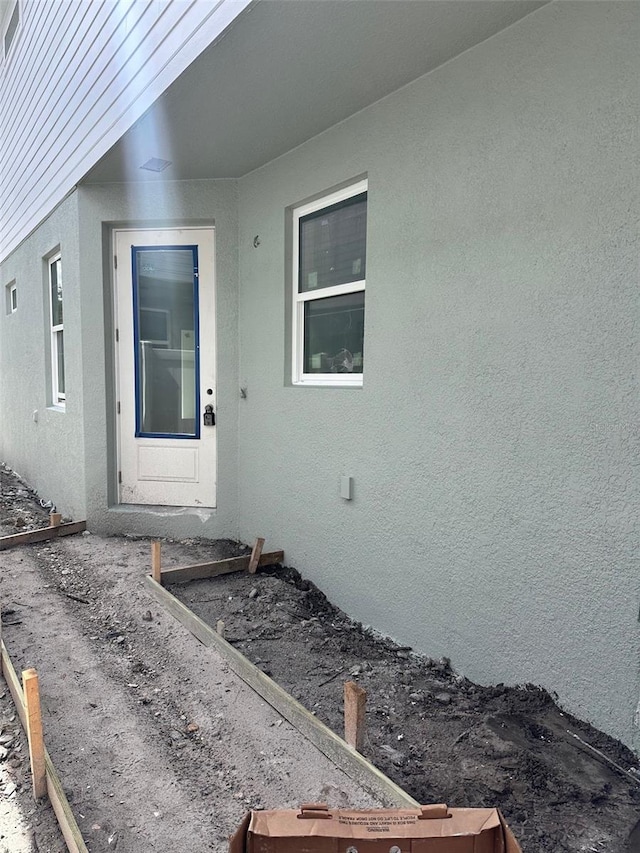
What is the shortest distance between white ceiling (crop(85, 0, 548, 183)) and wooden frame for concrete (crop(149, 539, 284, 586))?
2.99 metres

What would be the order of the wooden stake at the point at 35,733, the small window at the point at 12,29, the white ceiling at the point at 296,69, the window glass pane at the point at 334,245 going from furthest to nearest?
the small window at the point at 12,29
the window glass pane at the point at 334,245
the white ceiling at the point at 296,69
the wooden stake at the point at 35,733

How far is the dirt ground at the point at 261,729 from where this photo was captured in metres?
1.97

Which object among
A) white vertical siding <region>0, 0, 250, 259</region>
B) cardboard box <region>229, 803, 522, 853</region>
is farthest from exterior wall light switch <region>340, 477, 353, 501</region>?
white vertical siding <region>0, 0, 250, 259</region>

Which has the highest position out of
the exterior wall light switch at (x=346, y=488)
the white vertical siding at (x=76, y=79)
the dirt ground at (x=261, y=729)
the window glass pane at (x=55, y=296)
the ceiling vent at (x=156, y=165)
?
the white vertical siding at (x=76, y=79)

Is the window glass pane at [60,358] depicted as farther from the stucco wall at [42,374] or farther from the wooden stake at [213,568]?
the wooden stake at [213,568]

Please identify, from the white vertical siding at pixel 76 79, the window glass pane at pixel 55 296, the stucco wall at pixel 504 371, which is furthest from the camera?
the window glass pane at pixel 55 296

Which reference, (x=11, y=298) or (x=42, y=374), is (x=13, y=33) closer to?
(x=11, y=298)

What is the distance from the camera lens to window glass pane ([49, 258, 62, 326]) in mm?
6332

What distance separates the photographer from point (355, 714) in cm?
211

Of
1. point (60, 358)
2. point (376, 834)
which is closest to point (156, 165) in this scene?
point (60, 358)

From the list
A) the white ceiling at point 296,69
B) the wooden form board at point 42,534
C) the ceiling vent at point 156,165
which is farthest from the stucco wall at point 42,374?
the white ceiling at point 296,69

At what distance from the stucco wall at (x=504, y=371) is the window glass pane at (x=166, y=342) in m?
1.88

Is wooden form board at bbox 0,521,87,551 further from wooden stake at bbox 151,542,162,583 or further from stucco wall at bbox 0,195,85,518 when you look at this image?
wooden stake at bbox 151,542,162,583

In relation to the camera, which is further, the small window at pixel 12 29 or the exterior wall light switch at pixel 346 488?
the small window at pixel 12 29
